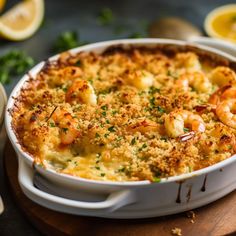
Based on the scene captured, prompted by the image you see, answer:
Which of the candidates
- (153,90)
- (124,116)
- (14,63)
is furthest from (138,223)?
(14,63)

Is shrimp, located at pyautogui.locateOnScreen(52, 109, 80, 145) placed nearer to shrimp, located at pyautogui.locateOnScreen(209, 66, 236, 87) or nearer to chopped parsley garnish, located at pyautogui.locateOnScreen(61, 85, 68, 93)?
chopped parsley garnish, located at pyautogui.locateOnScreen(61, 85, 68, 93)

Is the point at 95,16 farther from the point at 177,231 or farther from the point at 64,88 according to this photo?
the point at 177,231

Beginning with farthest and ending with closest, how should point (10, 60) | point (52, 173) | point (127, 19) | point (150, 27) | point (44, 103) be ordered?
point (127, 19) < point (150, 27) < point (10, 60) < point (44, 103) < point (52, 173)

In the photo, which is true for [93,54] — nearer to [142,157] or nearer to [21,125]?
[21,125]

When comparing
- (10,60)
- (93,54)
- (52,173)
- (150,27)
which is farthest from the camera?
(150,27)

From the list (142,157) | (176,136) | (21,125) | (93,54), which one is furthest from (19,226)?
(93,54)

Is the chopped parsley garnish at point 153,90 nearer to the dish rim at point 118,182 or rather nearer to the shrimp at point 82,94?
the shrimp at point 82,94
